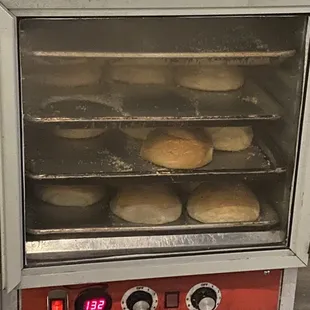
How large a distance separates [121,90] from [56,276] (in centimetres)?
40

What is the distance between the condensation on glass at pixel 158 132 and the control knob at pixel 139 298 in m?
0.09

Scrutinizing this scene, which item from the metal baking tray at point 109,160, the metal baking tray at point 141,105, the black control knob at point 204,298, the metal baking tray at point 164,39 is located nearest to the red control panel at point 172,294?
the black control knob at point 204,298

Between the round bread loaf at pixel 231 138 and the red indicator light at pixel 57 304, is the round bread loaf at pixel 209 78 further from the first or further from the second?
the red indicator light at pixel 57 304

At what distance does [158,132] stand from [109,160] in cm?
13

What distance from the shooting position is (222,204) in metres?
1.52

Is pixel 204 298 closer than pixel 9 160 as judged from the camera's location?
No

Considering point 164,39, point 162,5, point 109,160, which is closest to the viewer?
point 162,5

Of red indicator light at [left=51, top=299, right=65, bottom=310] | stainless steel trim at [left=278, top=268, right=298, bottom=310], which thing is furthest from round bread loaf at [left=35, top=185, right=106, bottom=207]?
stainless steel trim at [left=278, top=268, right=298, bottom=310]

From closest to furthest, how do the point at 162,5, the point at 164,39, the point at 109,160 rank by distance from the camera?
the point at 162,5 → the point at 164,39 → the point at 109,160

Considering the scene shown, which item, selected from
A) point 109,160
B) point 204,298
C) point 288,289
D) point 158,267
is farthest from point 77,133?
point 288,289

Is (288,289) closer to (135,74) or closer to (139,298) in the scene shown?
(139,298)

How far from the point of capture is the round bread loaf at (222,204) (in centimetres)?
150

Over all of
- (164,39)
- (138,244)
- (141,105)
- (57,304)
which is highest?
(164,39)

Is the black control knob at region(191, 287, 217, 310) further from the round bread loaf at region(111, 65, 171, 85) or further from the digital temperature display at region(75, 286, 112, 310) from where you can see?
the round bread loaf at region(111, 65, 171, 85)
